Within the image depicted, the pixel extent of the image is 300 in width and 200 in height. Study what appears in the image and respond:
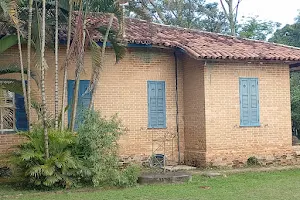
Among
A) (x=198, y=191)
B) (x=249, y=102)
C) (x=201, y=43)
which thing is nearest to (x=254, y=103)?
(x=249, y=102)

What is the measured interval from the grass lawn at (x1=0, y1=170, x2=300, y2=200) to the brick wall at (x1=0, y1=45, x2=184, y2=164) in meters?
2.72

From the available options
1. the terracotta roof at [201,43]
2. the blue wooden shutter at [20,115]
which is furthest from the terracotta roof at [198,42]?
the blue wooden shutter at [20,115]

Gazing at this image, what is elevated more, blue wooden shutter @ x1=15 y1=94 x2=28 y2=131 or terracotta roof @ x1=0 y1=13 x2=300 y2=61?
terracotta roof @ x1=0 y1=13 x2=300 y2=61

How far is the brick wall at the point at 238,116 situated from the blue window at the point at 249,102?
0.15 m

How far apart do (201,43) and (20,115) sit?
5760 millimetres

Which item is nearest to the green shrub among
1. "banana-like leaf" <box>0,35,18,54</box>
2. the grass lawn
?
the grass lawn

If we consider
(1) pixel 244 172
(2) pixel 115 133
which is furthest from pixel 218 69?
(2) pixel 115 133

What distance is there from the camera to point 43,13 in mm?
10766

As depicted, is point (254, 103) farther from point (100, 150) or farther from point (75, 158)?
point (75, 158)

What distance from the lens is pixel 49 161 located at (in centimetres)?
1083

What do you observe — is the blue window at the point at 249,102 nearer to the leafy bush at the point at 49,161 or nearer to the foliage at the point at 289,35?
the leafy bush at the point at 49,161

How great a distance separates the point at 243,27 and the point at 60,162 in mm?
26660

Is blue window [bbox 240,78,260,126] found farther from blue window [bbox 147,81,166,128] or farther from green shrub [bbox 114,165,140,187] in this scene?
green shrub [bbox 114,165,140,187]

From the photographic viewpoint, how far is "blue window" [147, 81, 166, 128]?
1473 cm
